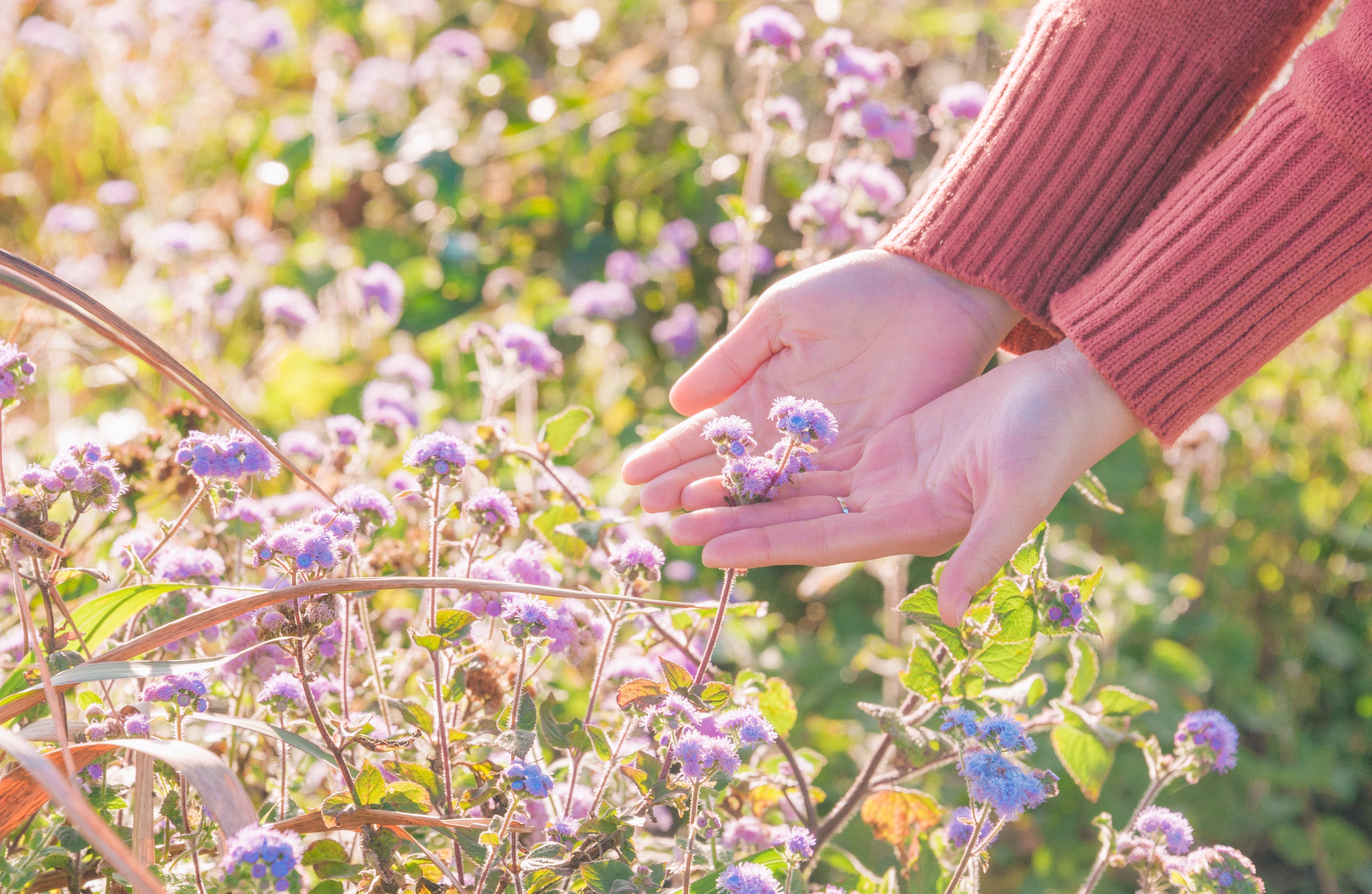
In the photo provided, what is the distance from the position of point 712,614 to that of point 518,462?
49cm

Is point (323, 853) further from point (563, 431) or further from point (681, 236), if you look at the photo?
point (681, 236)

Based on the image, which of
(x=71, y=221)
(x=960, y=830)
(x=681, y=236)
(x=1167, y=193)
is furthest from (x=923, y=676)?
(x=71, y=221)

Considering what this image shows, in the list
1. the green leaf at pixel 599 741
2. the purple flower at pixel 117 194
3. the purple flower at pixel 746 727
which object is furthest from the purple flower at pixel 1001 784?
the purple flower at pixel 117 194

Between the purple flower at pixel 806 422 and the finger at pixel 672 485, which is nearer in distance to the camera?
the purple flower at pixel 806 422

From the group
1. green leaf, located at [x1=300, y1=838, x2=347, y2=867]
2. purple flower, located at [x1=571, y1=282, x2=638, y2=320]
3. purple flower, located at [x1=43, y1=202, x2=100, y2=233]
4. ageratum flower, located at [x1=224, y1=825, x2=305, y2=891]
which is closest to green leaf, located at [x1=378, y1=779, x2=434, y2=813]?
green leaf, located at [x1=300, y1=838, x2=347, y2=867]

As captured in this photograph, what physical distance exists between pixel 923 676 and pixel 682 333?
6.54 ft

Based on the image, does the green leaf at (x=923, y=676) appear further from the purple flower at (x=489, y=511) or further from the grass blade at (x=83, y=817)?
the grass blade at (x=83, y=817)

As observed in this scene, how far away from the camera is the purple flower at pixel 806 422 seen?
150 cm

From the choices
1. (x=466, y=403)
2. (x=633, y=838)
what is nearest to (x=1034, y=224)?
(x=633, y=838)

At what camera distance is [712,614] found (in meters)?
1.81

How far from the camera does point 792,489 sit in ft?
5.85

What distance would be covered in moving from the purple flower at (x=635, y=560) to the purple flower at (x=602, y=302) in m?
1.89

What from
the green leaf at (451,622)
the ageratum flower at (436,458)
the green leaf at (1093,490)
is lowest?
the green leaf at (451,622)

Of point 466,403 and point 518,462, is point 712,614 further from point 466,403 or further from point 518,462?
point 466,403
